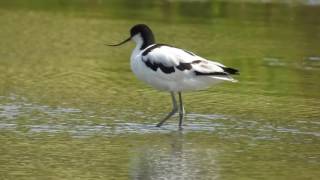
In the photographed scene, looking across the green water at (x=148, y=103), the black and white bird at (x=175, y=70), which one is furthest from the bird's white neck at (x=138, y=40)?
the green water at (x=148, y=103)

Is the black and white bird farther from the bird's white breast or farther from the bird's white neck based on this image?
the bird's white neck

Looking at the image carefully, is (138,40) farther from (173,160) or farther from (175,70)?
(173,160)

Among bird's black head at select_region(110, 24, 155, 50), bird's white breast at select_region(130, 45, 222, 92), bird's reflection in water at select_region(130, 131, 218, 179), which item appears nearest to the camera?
bird's reflection in water at select_region(130, 131, 218, 179)

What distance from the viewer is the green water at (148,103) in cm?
948

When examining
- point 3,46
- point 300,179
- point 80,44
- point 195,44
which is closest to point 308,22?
point 195,44

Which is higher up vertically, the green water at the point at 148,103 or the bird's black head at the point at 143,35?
the bird's black head at the point at 143,35

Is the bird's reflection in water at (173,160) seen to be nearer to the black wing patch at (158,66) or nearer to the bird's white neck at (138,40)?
the black wing patch at (158,66)

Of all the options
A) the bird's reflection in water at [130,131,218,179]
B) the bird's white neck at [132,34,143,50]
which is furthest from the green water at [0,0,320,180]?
the bird's white neck at [132,34,143,50]

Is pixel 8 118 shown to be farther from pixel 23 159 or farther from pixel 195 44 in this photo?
pixel 195 44

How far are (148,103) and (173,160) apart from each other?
3185 mm

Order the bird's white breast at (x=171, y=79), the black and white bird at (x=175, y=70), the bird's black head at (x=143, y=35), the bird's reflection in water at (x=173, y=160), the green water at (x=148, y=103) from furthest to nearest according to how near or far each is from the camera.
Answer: the bird's black head at (x=143, y=35) → the bird's white breast at (x=171, y=79) → the black and white bird at (x=175, y=70) → the green water at (x=148, y=103) → the bird's reflection in water at (x=173, y=160)

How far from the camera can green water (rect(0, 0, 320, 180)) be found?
9.48 meters

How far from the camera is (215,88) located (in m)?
14.1

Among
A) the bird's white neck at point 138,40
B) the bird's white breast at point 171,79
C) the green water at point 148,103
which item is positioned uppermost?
the bird's white neck at point 138,40
